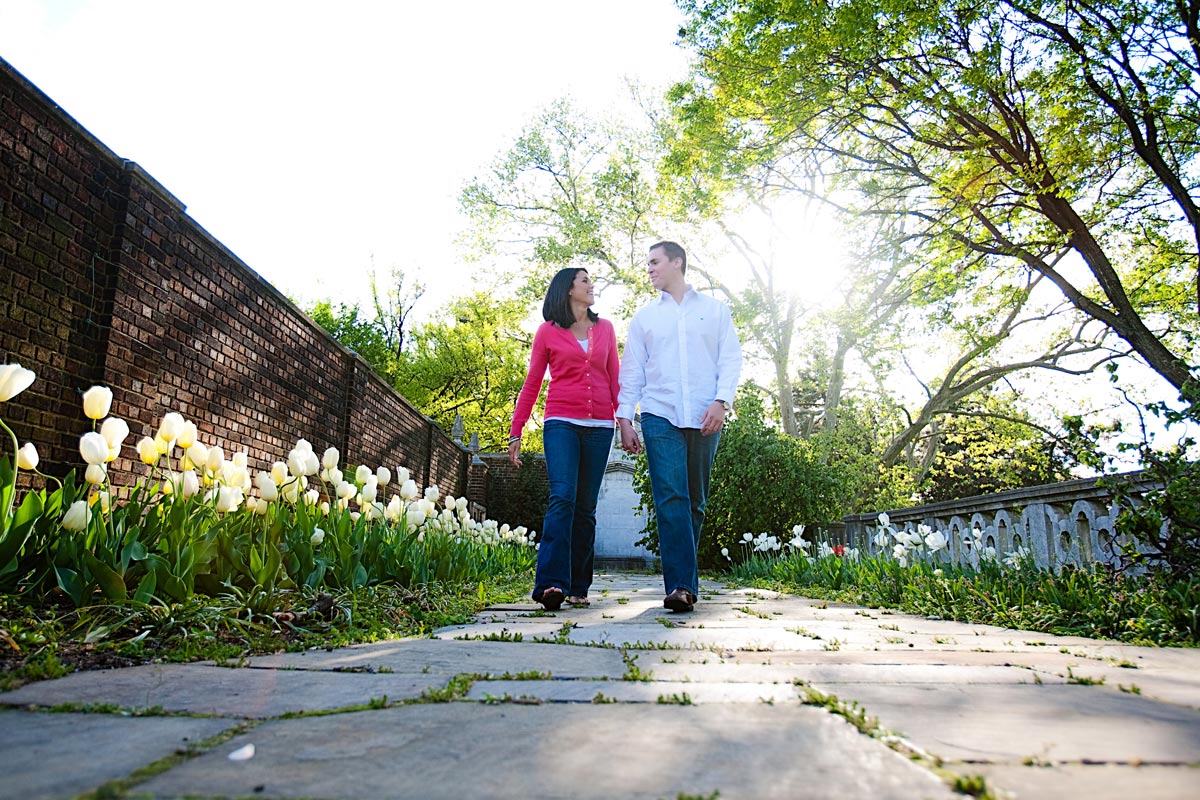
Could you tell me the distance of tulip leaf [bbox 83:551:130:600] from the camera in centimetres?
219

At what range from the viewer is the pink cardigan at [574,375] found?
401 centimetres

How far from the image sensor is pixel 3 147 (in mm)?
3527

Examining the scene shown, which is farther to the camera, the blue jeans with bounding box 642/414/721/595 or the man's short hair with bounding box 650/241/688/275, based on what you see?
the man's short hair with bounding box 650/241/688/275

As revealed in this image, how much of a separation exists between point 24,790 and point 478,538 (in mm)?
6548

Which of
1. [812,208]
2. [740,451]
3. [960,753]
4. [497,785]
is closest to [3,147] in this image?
[497,785]

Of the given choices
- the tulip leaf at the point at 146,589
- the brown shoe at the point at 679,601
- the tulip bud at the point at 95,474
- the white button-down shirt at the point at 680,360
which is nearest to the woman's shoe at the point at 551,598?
the brown shoe at the point at 679,601

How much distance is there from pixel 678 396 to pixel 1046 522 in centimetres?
234

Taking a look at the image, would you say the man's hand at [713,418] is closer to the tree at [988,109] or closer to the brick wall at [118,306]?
the brick wall at [118,306]

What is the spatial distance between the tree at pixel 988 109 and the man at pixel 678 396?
6415 millimetres

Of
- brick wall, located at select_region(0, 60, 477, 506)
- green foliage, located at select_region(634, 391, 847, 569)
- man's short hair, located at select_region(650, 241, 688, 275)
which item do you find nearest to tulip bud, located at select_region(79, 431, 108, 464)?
brick wall, located at select_region(0, 60, 477, 506)

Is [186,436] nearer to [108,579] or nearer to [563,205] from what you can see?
[108,579]

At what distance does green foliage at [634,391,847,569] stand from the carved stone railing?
15.5 ft

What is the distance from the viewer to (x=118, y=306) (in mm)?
4332

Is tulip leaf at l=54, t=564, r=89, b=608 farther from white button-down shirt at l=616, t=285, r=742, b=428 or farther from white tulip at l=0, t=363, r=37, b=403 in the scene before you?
white button-down shirt at l=616, t=285, r=742, b=428
